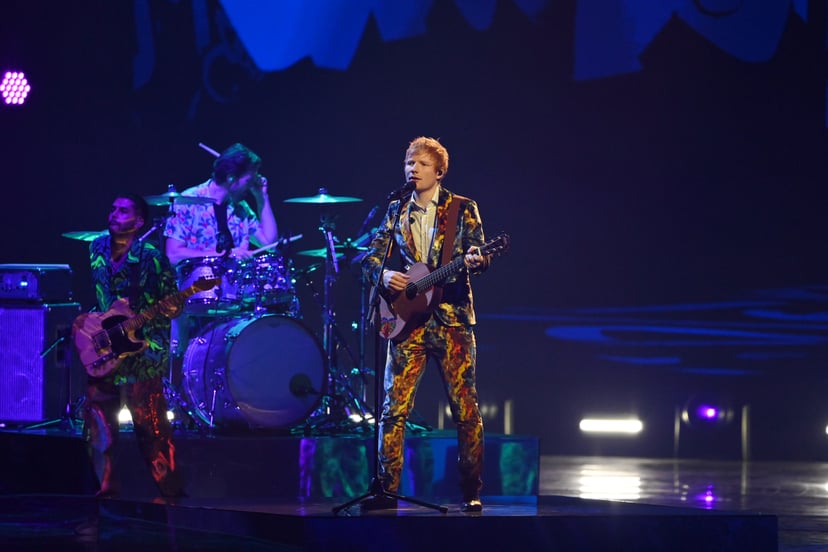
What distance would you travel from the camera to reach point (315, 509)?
200 inches

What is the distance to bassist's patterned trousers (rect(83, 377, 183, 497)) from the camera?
566cm

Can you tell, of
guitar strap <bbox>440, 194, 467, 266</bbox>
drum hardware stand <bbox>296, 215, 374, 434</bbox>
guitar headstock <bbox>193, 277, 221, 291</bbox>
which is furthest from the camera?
drum hardware stand <bbox>296, 215, 374, 434</bbox>

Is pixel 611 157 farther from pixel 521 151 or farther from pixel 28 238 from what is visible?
pixel 28 238

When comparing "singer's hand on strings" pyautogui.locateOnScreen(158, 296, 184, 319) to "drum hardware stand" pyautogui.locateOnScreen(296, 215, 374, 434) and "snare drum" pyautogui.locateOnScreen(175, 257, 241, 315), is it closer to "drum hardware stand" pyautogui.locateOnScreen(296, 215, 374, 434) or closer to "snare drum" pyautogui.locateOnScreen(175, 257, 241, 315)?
"snare drum" pyautogui.locateOnScreen(175, 257, 241, 315)

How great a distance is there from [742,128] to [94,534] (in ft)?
22.7

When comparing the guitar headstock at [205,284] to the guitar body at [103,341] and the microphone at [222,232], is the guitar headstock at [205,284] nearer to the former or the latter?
the guitar body at [103,341]

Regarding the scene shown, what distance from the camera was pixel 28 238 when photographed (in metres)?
9.95

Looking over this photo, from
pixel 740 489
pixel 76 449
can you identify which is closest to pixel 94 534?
pixel 76 449

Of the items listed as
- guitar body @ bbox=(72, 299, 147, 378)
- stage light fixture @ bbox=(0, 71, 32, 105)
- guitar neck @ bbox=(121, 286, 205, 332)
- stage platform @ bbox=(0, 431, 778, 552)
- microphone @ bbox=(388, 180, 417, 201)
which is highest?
stage light fixture @ bbox=(0, 71, 32, 105)

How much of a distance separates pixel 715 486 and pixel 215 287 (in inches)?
158

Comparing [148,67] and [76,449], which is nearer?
[76,449]

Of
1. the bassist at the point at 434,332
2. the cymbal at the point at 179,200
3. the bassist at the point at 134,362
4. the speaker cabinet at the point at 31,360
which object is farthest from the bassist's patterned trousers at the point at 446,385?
the speaker cabinet at the point at 31,360

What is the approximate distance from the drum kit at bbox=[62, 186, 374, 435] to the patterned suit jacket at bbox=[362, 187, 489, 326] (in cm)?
204

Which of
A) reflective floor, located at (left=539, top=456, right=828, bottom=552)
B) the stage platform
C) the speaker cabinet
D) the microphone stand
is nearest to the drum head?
the stage platform
